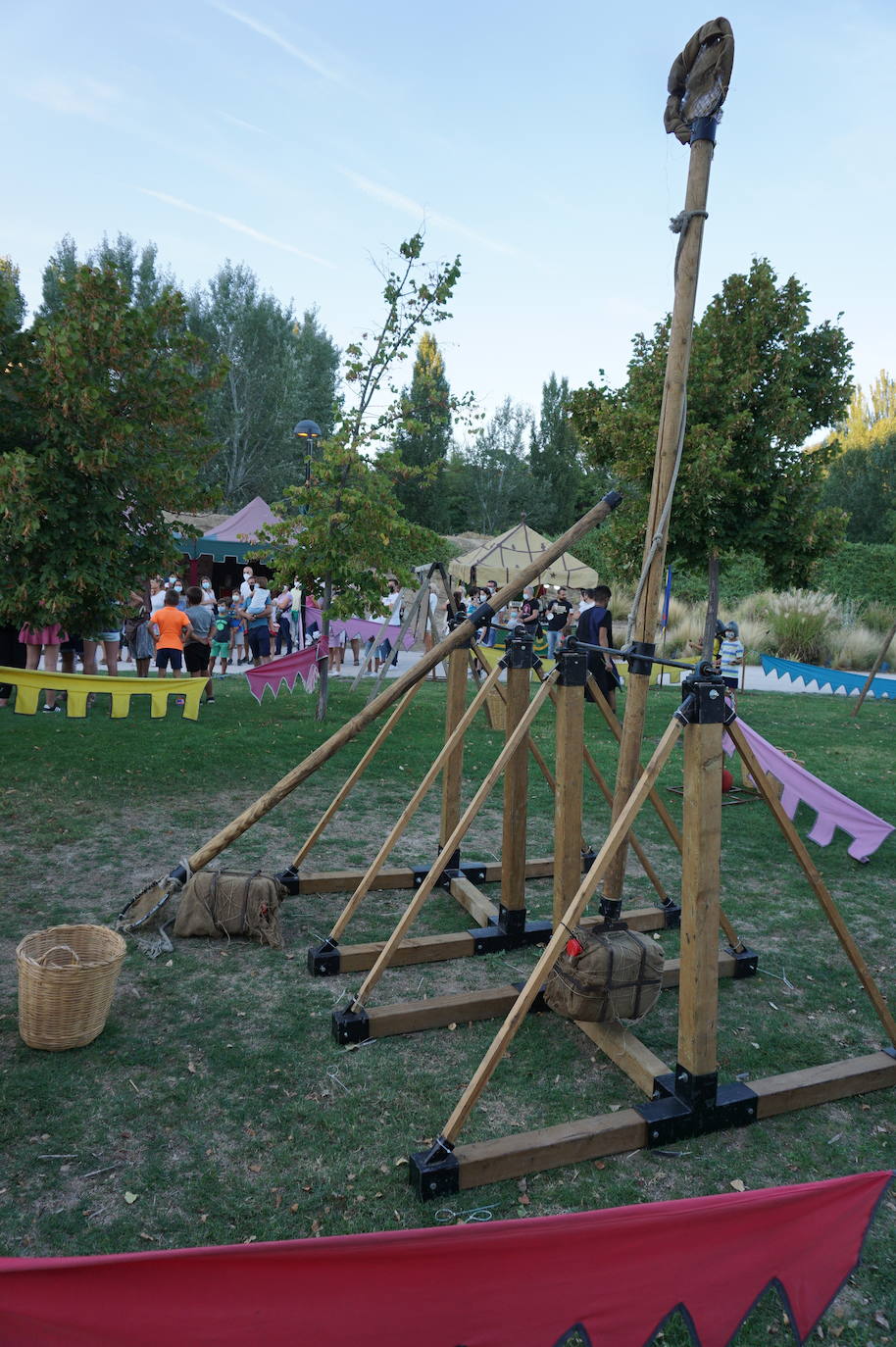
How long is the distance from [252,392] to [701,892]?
39334mm

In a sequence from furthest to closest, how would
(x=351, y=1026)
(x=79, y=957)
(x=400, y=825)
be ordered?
(x=400, y=825) < (x=79, y=957) < (x=351, y=1026)

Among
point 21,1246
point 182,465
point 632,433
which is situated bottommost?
point 21,1246

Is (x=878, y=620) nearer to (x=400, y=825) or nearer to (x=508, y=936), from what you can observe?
(x=508, y=936)

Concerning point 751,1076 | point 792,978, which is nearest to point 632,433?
point 792,978

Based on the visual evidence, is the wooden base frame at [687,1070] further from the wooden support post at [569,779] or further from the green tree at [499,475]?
the green tree at [499,475]

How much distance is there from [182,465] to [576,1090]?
299 inches

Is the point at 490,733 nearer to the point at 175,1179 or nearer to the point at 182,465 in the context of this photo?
the point at 182,465

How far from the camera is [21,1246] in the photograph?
280 cm

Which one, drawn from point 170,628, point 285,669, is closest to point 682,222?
point 285,669

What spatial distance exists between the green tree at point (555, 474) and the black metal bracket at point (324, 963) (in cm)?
4395

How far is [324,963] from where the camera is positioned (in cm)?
477

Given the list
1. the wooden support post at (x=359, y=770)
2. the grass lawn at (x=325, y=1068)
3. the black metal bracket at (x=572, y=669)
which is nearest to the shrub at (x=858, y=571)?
the grass lawn at (x=325, y=1068)

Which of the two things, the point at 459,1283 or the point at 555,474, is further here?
the point at 555,474

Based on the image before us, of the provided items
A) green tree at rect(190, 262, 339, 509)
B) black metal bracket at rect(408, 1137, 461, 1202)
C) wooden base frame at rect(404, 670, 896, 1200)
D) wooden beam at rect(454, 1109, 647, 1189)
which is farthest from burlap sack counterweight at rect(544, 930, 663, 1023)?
green tree at rect(190, 262, 339, 509)
